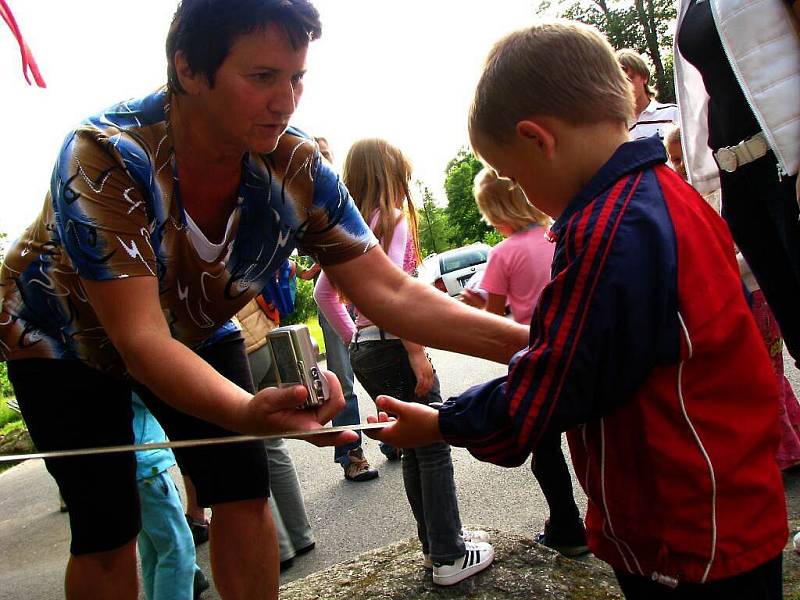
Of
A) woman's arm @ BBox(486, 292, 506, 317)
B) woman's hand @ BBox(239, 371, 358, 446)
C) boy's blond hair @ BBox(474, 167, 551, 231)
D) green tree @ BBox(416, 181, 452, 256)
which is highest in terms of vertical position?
boy's blond hair @ BBox(474, 167, 551, 231)

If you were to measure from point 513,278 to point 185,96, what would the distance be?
149 cm

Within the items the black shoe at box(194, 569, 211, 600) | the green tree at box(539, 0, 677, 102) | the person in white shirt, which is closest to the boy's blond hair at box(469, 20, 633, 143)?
the person in white shirt

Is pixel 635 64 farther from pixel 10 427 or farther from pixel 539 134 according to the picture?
pixel 10 427

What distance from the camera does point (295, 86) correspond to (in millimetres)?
1807

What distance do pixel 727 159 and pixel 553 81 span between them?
2.50ft

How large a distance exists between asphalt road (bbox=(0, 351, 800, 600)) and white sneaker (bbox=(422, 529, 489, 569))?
550 millimetres

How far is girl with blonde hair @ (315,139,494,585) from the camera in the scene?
2.60 metres

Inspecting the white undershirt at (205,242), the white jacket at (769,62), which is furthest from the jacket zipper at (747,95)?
the white undershirt at (205,242)

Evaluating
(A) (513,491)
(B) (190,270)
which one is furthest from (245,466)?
(A) (513,491)

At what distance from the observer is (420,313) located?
2.02m

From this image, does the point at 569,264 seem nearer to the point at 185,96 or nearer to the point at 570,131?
the point at 570,131

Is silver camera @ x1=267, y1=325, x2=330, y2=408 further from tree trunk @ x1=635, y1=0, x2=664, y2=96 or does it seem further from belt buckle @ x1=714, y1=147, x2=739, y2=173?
tree trunk @ x1=635, y1=0, x2=664, y2=96

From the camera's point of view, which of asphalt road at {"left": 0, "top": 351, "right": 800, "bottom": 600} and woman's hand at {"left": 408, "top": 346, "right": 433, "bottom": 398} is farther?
asphalt road at {"left": 0, "top": 351, "right": 800, "bottom": 600}

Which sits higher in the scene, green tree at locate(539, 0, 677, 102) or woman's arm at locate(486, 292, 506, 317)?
green tree at locate(539, 0, 677, 102)
